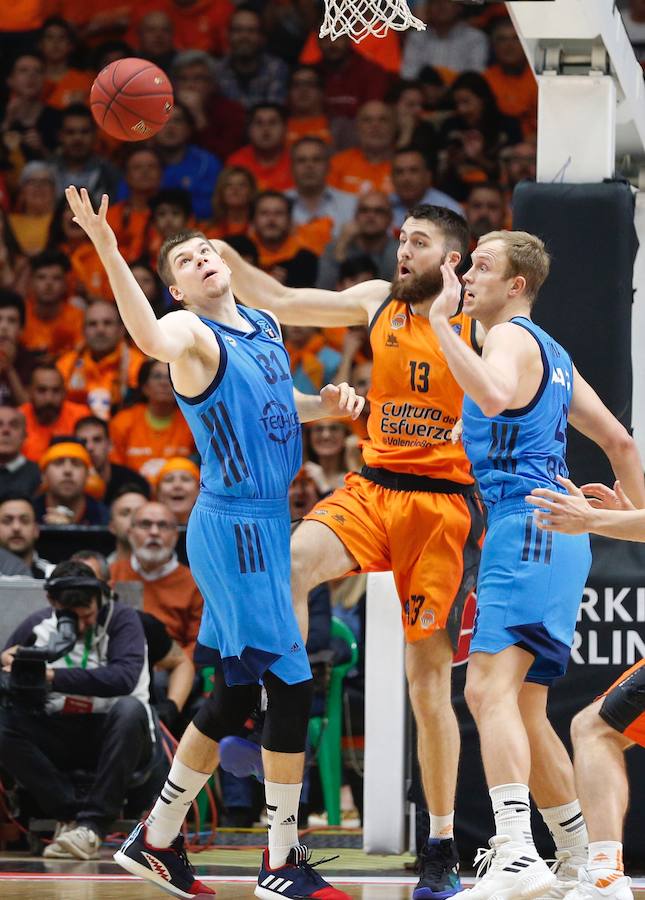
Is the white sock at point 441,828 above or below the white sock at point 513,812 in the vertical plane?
below

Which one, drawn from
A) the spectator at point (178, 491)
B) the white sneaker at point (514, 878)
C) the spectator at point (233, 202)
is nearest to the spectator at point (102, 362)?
the spectator at point (233, 202)

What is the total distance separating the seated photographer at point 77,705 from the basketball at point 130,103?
264cm

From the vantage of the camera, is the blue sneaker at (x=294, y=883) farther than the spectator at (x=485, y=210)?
No

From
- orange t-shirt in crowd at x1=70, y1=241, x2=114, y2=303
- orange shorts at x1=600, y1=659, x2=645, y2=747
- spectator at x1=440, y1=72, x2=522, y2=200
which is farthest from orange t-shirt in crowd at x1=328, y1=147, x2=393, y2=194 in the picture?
orange shorts at x1=600, y1=659, x2=645, y2=747

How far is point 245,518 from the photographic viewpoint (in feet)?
18.6

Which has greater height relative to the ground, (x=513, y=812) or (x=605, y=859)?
(x=513, y=812)

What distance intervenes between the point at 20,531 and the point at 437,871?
451cm

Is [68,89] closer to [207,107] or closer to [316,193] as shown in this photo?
[207,107]

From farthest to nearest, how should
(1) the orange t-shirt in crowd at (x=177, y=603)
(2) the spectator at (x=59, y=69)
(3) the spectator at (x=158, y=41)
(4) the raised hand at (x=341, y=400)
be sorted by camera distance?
(2) the spectator at (x=59, y=69) < (3) the spectator at (x=158, y=41) < (1) the orange t-shirt in crowd at (x=177, y=603) < (4) the raised hand at (x=341, y=400)

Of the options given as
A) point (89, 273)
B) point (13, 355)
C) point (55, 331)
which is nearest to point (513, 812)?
point (13, 355)

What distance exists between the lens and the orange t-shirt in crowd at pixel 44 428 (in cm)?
1137

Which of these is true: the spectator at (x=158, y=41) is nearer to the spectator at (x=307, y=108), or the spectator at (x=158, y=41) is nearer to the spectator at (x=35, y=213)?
the spectator at (x=307, y=108)

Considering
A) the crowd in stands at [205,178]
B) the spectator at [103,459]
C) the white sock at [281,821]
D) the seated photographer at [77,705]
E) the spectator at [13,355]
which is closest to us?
the white sock at [281,821]

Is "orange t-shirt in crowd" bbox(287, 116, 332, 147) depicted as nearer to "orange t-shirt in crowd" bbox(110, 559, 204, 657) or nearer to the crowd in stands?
the crowd in stands
